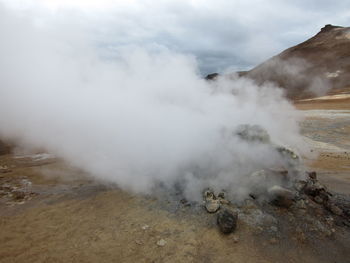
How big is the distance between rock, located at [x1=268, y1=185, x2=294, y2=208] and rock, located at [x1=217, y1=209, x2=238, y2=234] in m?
0.90

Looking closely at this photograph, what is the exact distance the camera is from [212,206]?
15.9ft

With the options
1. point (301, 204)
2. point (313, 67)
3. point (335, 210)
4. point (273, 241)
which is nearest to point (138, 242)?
point (273, 241)

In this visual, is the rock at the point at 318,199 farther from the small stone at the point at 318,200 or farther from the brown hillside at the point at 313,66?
the brown hillside at the point at 313,66

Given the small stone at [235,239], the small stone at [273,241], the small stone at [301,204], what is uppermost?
the small stone at [301,204]

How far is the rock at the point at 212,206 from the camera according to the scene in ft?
15.8

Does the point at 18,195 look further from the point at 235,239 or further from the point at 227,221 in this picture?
the point at 235,239

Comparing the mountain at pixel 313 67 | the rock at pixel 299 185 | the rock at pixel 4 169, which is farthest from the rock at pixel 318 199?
the mountain at pixel 313 67

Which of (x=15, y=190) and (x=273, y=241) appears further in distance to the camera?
(x=15, y=190)

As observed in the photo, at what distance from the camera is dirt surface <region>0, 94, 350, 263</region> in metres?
4.04

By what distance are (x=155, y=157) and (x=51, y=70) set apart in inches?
174

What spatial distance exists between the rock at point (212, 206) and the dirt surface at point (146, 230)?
9 centimetres

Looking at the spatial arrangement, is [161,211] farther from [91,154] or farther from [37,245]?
[91,154]

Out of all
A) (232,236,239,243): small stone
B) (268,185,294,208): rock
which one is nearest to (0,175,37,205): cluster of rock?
(232,236,239,243): small stone

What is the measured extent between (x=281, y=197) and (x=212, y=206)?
1.27m
